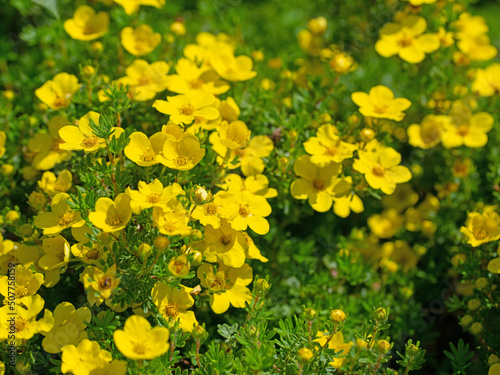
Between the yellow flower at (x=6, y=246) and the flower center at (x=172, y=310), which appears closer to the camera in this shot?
the flower center at (x=172, y=310)

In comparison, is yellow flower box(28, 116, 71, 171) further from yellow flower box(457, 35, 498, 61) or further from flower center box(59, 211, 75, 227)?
yellow flower box(457, 35, 498, 61)

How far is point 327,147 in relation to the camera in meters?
2.55

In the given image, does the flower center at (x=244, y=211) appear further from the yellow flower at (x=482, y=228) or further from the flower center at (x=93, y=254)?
the yellow flower at (x=482, y=228)

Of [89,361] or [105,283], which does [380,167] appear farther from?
[89,361]

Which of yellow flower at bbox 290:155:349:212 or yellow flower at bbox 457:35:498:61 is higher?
yellow flower at bbox 457:35:498:61

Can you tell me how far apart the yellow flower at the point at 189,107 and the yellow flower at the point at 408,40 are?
1180 millimetres

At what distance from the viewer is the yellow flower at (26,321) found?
2018 millimetres

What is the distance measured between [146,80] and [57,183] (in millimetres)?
702

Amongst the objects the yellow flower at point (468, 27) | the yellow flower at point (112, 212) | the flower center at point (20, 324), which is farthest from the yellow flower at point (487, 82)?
the flower center at point (20, 324)

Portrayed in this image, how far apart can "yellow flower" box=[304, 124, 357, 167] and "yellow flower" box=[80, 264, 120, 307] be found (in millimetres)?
1046

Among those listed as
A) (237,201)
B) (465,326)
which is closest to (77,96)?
(237,201)

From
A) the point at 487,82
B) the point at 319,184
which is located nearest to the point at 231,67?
the point at 319,184

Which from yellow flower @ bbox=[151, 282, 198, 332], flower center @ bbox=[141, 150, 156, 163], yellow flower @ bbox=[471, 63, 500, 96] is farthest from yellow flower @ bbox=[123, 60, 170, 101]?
yellow flower @ bbox=[471, 63, 500, 96]

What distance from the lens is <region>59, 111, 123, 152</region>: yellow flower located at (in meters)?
2.18
